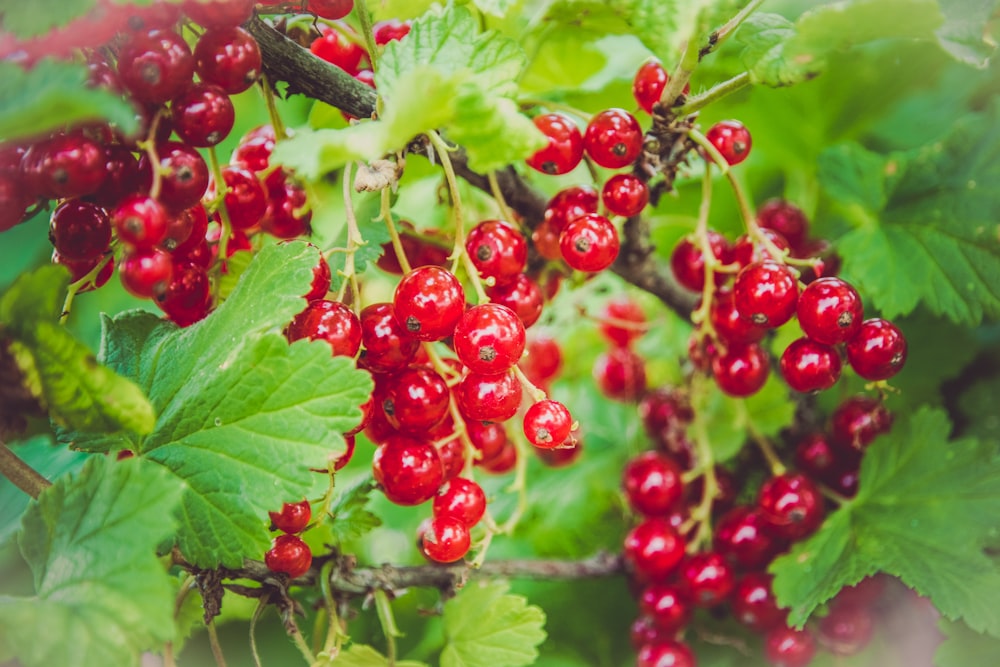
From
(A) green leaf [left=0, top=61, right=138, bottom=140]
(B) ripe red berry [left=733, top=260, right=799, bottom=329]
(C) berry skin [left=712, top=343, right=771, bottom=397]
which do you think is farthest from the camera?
(C) berry skin [left=712, top=343, right=771, bottom=397]

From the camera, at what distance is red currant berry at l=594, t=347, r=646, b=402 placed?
1.03 m

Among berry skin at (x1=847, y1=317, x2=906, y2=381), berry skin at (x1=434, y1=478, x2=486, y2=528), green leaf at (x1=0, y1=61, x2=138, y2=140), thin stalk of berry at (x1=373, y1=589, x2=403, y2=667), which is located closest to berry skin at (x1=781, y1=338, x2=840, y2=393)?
berry skin at (x1=847, y1=317, x2=906, y2=381)

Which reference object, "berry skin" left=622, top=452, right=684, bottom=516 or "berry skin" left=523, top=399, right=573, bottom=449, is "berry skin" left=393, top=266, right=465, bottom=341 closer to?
"berry skin" left=523, top=399, right=573, bottom=449

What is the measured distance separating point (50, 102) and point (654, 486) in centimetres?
64

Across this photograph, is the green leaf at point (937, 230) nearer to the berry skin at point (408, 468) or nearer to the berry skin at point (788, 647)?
the berry skin at point (788, 647)

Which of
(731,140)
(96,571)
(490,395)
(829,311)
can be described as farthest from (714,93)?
(96,571)

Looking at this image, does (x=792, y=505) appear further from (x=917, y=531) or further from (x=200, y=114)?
(x=200, y=114)

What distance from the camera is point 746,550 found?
773mm

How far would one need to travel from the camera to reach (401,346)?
20.7 inches

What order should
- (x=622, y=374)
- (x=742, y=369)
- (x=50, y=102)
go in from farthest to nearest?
(x=622, y=374), (x=742, y=369), (x=50, y=102)

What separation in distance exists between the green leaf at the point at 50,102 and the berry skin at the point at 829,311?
0.46 meters

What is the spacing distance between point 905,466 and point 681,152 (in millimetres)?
382

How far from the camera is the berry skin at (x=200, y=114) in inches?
18.5

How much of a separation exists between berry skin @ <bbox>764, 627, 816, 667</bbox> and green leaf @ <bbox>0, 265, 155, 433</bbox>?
25.3 inches
